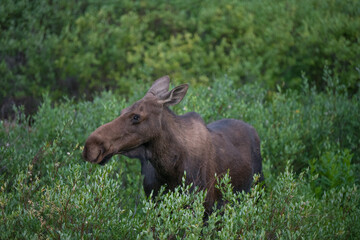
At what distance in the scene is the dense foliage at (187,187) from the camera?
4219 mm

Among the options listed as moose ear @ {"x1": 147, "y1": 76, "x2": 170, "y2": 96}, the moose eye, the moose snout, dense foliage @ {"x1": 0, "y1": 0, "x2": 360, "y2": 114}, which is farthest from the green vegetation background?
moose ear @ {"x1": 147, "y1": 76, "x2": 170, "y2": 96}

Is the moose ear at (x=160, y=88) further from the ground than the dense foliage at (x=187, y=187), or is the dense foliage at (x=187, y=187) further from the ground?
the moose ear at (x=160, y=88)

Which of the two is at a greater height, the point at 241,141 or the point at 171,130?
the point at 171,130

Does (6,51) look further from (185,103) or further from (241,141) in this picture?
(241,141)

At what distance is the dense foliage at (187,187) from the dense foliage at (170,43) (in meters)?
1.74

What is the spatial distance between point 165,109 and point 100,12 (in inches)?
356

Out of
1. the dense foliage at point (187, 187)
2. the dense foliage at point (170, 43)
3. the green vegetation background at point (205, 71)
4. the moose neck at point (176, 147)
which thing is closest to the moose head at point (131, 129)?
the moose neck at point (176, 147)

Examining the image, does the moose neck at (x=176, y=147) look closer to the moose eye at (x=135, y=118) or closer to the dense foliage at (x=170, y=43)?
the moose eye at (x=135, y=118)

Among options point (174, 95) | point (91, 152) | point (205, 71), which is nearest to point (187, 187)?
point (91, 152)

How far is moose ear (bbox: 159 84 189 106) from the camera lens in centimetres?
508

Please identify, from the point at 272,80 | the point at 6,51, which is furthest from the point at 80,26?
the point at 272,80

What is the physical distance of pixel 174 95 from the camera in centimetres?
516

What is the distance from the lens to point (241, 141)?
5.99 metres

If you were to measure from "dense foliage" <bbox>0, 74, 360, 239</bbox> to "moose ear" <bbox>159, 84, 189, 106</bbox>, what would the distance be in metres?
0.98
